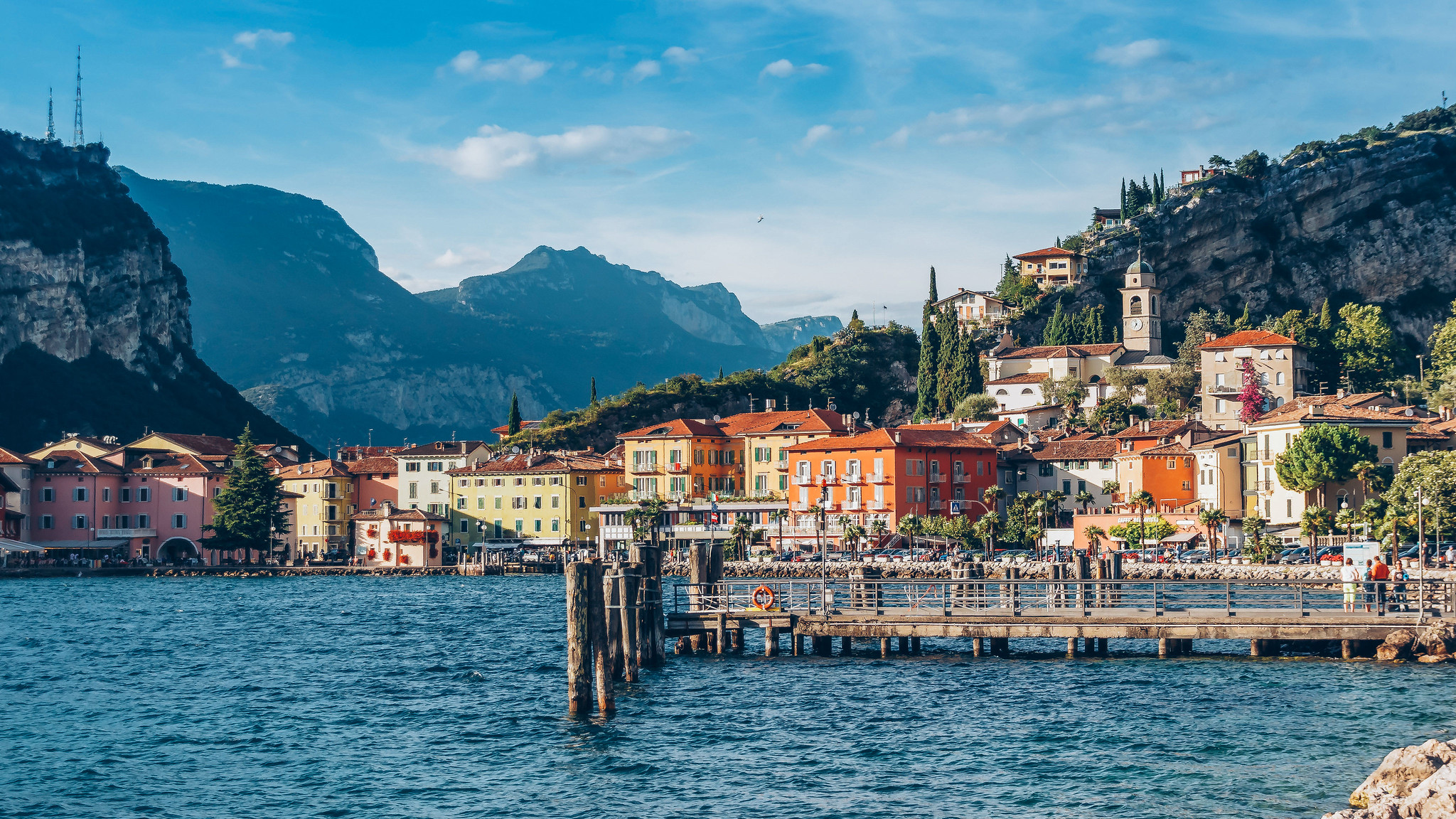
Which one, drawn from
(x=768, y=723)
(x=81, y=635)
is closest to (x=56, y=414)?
(x=81, y=635)

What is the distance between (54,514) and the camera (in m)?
119

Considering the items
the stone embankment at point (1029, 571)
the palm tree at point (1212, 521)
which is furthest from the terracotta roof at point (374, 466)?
the palm tree at point (1212, 521)

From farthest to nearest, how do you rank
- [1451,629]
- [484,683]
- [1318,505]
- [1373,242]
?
[1373,242], [1318,505], [484,683], [1451,629]

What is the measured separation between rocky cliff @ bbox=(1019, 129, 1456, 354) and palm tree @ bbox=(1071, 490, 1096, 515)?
65.5 metres

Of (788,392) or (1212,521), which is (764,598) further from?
(788,392)

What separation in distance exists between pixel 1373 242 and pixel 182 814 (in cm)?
17335

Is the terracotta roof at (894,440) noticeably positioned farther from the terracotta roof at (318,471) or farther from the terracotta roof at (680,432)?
the terracotta roof at (318,471)

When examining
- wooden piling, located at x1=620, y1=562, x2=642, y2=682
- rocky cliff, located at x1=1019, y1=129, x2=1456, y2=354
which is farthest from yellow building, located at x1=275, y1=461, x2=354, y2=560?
wooden piling, located at x1=620, y1=562, x2=642, y2=682

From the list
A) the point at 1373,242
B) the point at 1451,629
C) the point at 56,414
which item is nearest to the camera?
the point at 1451,629

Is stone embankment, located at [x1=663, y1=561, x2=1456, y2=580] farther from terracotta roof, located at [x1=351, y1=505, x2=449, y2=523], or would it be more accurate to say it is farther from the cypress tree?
the cypress tree

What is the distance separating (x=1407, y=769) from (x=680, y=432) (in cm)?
10305

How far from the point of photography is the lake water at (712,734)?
85.8ft

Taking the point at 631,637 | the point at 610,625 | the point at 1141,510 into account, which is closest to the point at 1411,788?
the point at 610,625

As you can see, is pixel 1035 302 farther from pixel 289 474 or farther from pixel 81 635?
pixel 81 635
